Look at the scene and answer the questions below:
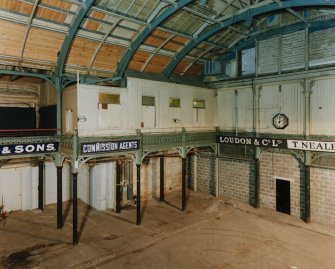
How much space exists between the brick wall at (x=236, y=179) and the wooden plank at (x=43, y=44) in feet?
48.8

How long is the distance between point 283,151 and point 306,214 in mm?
4272

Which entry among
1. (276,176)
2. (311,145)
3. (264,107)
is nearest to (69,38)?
(264,107)

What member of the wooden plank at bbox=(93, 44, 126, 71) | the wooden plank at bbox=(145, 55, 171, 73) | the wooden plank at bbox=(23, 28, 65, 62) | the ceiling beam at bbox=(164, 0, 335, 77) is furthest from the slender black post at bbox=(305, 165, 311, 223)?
the wooden plank at bbox=(23, 28, 65, 62)

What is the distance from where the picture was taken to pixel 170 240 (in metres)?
14.7

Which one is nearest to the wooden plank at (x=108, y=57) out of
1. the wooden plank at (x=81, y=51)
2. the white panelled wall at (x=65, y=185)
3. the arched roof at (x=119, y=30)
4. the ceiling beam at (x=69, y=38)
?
the arched roof at (x=119, y=30)

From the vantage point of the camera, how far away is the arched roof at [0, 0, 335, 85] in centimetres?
1455

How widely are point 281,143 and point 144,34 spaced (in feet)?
38.4

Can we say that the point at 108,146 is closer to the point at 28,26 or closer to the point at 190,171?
the point at 28,26

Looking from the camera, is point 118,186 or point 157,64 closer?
point 118,186

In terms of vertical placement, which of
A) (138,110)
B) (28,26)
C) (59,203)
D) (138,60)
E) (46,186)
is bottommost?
(59,203)

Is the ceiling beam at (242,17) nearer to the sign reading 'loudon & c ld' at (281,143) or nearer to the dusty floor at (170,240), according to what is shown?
the sign reading 'loudon & c ld' at (281,143)

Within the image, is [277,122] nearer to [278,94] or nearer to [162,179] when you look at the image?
[278,94]

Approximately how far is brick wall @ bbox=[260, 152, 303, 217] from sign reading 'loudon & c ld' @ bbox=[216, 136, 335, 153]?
1061mm

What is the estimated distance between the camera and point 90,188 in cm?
2023
